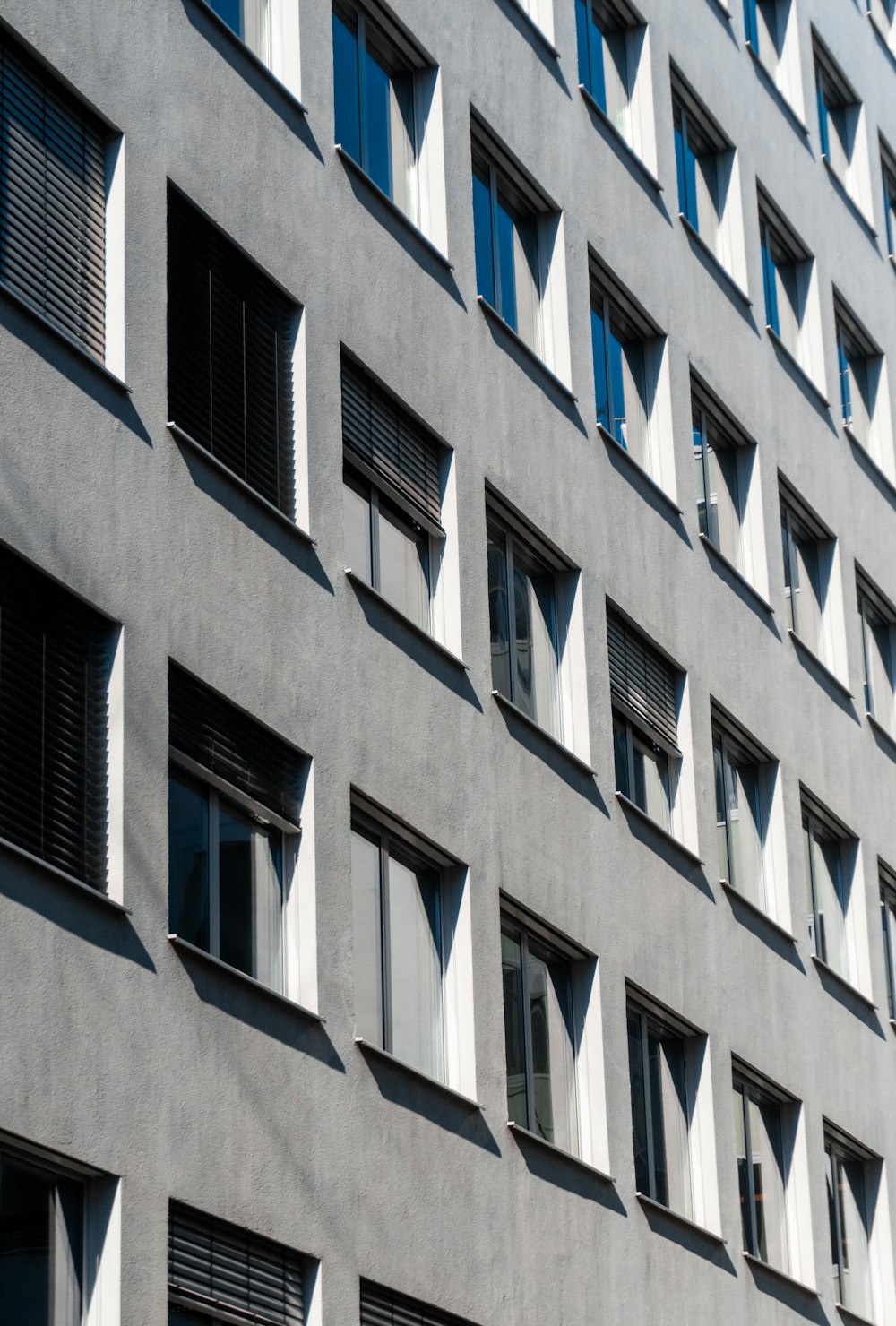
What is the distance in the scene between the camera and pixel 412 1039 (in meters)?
19.9

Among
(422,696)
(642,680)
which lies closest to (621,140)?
(642,680)

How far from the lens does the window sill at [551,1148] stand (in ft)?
67.4

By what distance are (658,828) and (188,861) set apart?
8.70 metres

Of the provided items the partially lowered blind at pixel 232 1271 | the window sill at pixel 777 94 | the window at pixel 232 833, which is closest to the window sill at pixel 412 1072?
the window at pixel 232 833

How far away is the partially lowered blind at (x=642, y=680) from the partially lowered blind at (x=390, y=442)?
380 centimetres

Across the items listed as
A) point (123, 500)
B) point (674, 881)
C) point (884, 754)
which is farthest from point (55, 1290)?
point (884, 754)

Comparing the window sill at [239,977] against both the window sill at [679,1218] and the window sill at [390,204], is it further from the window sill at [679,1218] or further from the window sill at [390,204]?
the window sill at [390,204]

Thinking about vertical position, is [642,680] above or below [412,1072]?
above

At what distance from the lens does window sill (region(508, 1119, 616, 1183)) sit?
20.5 metres

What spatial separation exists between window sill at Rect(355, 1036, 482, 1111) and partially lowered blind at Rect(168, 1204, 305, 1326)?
178 centimetres

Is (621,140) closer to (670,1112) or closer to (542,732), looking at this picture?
(542,732)

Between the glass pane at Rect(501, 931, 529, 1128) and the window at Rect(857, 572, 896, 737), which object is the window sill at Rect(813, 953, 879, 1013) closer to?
the window at Rect(857, 572, 896, 737)

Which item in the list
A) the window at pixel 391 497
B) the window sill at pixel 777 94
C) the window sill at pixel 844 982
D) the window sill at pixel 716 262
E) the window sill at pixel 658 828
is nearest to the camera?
the window at pixel 391 497

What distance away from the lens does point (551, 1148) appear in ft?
69.3
